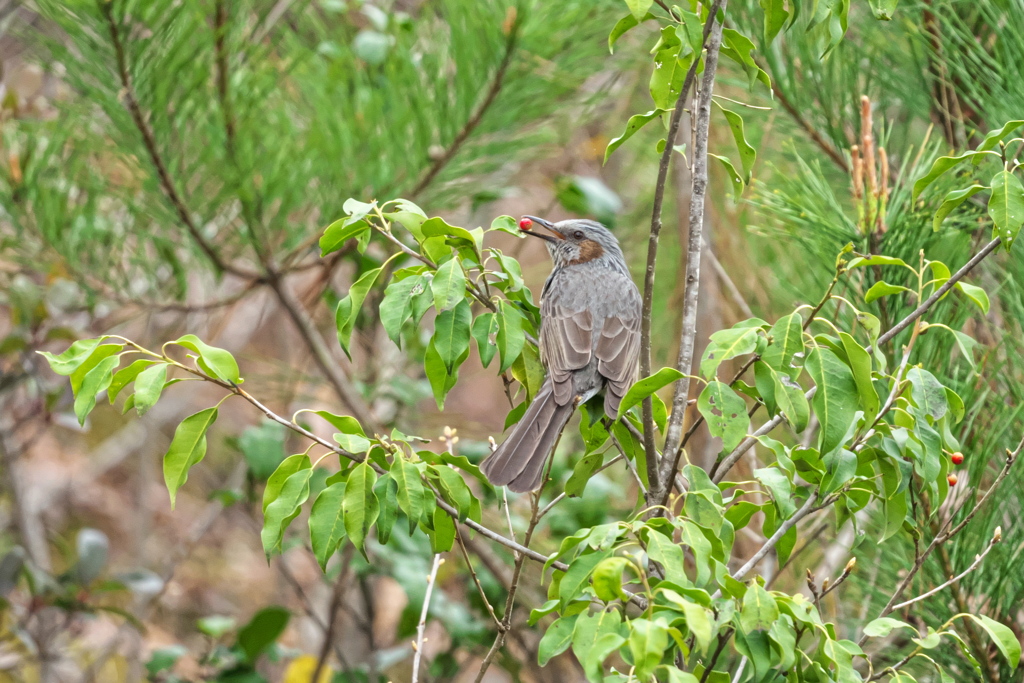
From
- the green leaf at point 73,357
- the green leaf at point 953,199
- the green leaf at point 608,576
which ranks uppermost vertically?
the green leaf at point 953,199

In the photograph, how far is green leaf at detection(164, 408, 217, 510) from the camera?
158 centimetres

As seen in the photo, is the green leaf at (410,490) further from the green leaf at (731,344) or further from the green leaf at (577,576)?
the green leaf at (731,344)

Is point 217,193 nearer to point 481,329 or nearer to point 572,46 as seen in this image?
point 572,46

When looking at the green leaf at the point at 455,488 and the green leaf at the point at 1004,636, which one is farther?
the green leaf at the point at 455,488

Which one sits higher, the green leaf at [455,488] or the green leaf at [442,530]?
the green leaf at [455,488]

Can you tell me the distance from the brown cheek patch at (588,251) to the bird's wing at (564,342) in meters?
0.41

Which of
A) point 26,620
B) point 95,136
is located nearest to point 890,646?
point 95,136

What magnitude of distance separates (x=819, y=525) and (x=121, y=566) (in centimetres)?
628

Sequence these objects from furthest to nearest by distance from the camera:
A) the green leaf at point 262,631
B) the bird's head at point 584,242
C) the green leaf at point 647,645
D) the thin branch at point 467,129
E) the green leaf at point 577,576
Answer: the green leaf at point 262,631
the bird's head at point 584,242
the thin branch at point 467,129
the green leaf at point 577,576
the green leaf at point 647,645

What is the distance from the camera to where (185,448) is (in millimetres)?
1605

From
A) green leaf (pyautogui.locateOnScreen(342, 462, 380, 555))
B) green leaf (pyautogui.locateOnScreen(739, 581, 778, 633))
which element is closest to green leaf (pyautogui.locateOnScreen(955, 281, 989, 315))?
green leaf (pyautogui.locateOnScreen(739, 581, 778, 633))

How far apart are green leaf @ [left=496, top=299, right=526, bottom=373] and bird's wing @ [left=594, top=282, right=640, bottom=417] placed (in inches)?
30.7

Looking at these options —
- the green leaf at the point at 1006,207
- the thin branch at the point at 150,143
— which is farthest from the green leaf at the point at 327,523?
the thin branch at the point at 150,143

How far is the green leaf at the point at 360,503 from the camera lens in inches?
60.4
